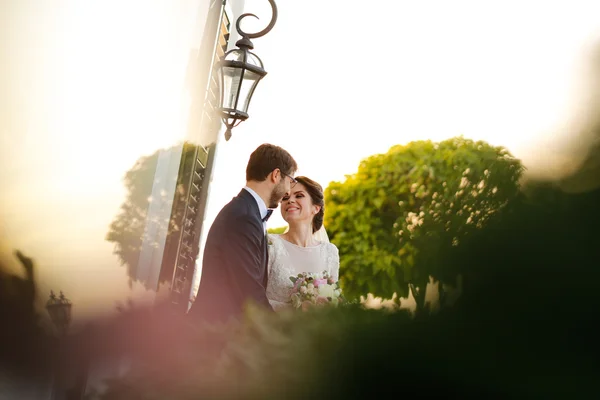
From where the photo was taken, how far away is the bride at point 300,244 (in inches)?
236

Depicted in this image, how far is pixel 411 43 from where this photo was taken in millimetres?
16609

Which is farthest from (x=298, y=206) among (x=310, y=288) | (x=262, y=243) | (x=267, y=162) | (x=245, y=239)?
(x=245, y=239)

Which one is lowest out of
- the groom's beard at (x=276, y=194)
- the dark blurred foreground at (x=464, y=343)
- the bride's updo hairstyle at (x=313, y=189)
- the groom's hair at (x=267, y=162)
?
the dark blurred foreground at (x=464, y=343)

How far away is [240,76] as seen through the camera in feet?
21.9

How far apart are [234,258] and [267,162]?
3.81ft

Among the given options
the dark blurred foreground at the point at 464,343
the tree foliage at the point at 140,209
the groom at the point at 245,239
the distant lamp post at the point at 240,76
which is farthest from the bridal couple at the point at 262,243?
the tree foliage at the point at 140,209

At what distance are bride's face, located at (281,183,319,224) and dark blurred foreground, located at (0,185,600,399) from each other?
18.0 ft

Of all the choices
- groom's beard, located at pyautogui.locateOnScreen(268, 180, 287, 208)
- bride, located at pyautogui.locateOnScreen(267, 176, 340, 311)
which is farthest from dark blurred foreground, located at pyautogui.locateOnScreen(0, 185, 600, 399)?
bride, located at pyautogui.locateOnScreen(267, 176, 340, 311)

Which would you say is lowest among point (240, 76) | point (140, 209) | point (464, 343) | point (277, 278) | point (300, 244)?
point (464, 343)

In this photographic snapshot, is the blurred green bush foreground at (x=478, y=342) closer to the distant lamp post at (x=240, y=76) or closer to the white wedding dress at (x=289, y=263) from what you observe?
the white wedding dress at (x=289, y=263)

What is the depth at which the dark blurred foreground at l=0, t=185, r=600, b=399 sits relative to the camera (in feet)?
1.64

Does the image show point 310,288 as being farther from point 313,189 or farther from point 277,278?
point 313,189

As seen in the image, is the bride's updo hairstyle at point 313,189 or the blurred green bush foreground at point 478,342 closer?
the blurred green bush foreground at point 478,342

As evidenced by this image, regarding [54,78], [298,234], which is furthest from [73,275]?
[298,234]
